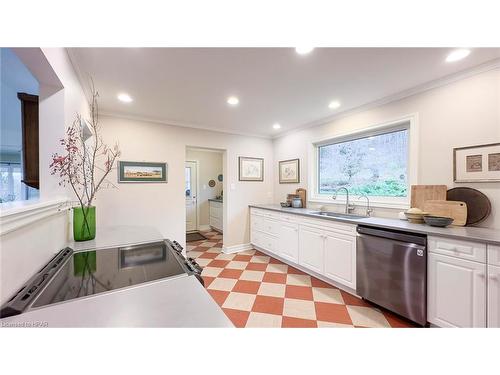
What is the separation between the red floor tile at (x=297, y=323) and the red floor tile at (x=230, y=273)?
1.01m

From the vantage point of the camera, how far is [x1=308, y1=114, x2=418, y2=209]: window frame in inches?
82.6

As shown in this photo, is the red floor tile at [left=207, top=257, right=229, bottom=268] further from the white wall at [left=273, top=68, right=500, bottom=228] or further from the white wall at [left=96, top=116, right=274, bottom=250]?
the white wall at [left=273, top=68, right=500, bottom=228]

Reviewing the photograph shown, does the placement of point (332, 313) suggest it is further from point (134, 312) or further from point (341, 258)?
point (134, 312)

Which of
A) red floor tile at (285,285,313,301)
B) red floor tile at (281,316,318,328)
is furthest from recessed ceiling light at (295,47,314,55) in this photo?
red floor tile at (285,285,313,301)

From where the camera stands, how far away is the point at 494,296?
1276mm

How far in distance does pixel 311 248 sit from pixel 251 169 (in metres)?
1.94

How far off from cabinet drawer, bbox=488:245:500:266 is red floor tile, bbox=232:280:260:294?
198 cm

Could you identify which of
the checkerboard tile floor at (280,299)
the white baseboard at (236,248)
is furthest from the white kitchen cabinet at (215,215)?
the checkerboard tile floor at (280,299)

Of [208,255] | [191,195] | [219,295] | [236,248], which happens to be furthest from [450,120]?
[191,195]
